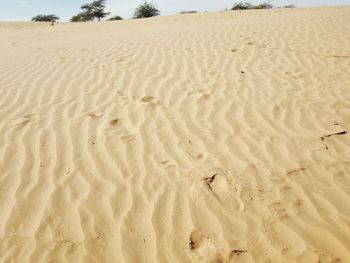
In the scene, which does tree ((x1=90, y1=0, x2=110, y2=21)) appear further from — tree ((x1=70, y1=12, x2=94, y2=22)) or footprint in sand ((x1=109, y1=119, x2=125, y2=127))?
footprint in sand ((x1=109, y1=119, x2=125, y2=127))

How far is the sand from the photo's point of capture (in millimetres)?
2416

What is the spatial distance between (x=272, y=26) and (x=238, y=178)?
7.50 metres

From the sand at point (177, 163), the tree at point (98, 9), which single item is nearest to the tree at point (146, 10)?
the tree at point (98, 9)

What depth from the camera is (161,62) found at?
243 inches

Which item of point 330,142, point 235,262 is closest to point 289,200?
point 235,262

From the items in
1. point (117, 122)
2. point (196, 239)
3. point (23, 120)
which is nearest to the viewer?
point (196, 239)

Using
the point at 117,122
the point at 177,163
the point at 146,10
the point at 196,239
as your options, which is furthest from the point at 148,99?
the point at 146,10

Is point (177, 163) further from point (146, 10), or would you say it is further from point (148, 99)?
point (146, 10)

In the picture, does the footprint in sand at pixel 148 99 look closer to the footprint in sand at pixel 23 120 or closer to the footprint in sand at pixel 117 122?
the footprint in sand at pixel 117 122

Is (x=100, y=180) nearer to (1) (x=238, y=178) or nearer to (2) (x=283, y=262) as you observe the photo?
(1) (x=238, y=178)

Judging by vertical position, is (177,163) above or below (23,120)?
below

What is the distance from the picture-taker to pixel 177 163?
3209 mm

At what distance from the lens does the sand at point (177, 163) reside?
2.42 meters

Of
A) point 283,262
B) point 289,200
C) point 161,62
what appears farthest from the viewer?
point 161,62
